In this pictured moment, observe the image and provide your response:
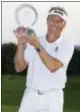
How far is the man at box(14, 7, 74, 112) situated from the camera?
10.7ft

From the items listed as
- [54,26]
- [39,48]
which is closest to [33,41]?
[39,48]

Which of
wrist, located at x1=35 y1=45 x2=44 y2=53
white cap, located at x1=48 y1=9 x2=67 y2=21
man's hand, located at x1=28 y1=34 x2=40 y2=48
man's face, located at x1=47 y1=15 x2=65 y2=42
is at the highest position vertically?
white cap, located at x1=48 y1=9 x2=67 y2=21

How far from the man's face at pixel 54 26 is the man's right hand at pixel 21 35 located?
22 cm

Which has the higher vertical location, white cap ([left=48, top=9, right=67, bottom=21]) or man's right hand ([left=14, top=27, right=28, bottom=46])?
white cap ([left=48, top=9, right=67, bottom=21])

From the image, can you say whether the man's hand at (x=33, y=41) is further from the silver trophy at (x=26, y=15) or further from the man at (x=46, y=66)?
the silver trophy at (x=26, y=15)

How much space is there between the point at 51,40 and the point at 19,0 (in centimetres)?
43

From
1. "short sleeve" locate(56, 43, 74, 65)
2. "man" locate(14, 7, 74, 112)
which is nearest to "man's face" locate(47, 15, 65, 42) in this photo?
"man" locate(14, 7, 74, 112)

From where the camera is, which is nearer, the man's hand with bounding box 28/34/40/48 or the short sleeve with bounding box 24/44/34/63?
the man's hand with bounding box 28/34/40/48

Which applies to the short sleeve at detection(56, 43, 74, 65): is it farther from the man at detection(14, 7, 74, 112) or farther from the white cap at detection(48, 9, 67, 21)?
the white cap at detection(48, 9, 67, 21)

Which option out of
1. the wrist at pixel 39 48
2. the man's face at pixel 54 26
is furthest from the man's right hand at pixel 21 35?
the man's face at pixel 54 26

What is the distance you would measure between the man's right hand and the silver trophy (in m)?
0.06

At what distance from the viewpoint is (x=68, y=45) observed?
3303 millimetres

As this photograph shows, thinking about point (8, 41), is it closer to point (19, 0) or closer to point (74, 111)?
point (19, 0)

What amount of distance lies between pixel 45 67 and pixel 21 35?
33 cm
